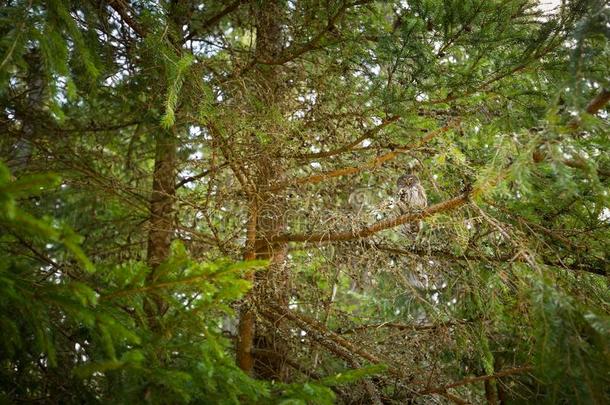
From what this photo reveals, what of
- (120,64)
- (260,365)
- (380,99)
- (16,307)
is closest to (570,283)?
(380,99)

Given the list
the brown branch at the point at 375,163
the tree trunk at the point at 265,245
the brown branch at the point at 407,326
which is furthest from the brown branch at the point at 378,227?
the brown branch at the point at 407,326

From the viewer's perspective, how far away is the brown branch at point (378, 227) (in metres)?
2.95

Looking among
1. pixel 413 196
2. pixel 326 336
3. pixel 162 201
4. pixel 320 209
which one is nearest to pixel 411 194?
pixel 413 196

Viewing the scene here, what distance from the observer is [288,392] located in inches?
93.7

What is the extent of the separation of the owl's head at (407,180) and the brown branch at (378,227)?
2.81 ft

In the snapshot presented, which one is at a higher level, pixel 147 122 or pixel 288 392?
pixel 147 122

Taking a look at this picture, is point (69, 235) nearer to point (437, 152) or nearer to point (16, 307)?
point (16, 307)

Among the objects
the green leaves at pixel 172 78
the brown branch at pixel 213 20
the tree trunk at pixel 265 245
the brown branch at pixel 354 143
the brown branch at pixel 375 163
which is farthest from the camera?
the brown branch at pixel 213 20

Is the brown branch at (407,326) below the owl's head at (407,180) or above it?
below

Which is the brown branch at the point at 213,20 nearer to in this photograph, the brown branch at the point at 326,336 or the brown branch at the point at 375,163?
the brown branch at the point at 375,163

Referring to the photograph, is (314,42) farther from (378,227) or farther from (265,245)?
(265,245)

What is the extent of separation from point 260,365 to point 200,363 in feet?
8.62

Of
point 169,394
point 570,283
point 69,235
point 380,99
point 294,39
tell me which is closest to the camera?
point 69,235

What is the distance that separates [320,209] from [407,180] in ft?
2.84
